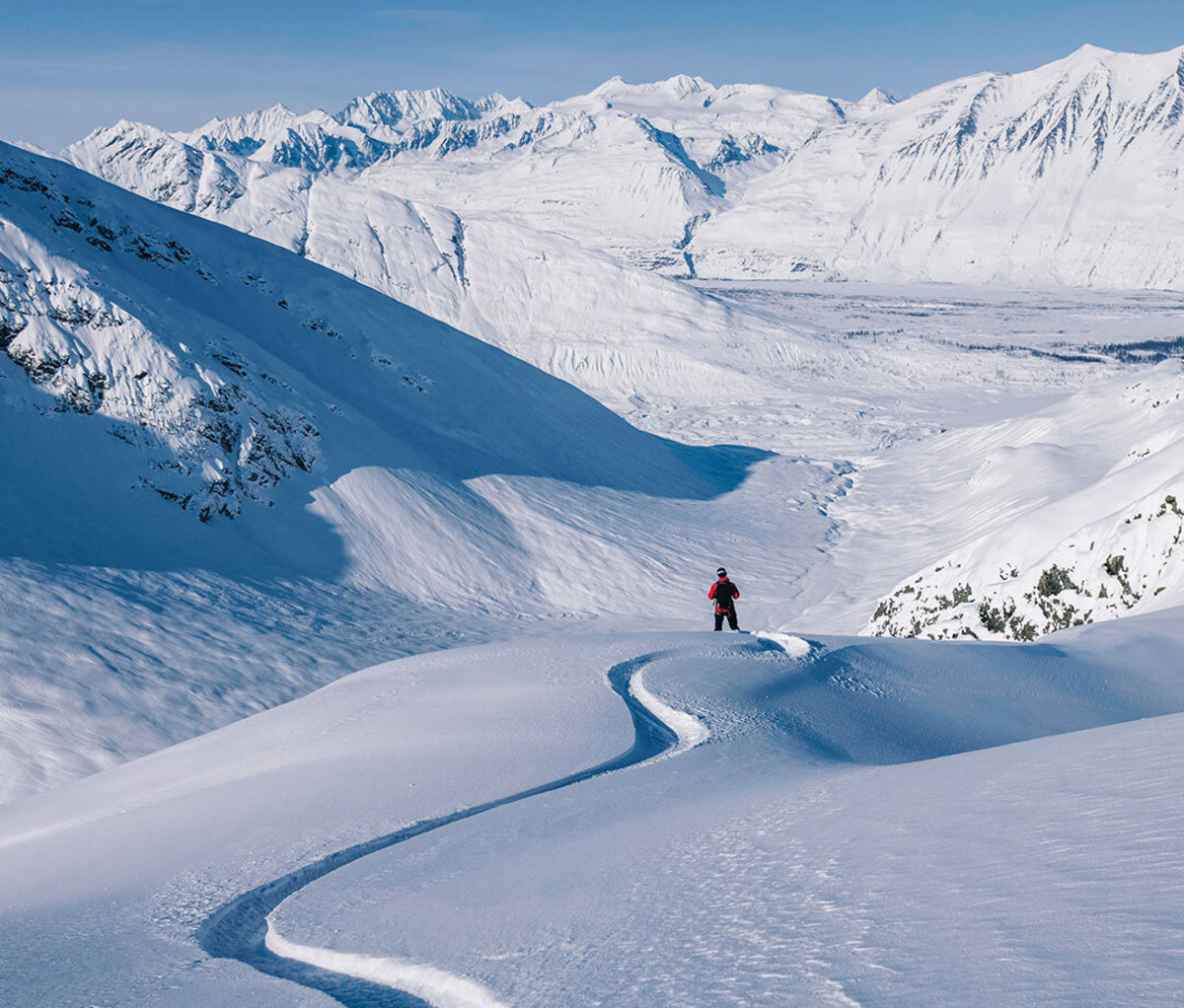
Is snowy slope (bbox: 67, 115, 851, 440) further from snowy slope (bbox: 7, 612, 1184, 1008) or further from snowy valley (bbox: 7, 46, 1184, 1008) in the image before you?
snowy slope (bbox: 7, 612, 1184, 1008)

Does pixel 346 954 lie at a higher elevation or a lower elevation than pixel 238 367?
lower

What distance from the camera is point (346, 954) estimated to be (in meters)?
4.61

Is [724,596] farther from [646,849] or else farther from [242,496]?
[242,496]

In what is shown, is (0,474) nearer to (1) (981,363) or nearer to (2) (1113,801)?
(2) (1113,801)

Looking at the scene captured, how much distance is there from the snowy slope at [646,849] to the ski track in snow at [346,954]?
2 cm

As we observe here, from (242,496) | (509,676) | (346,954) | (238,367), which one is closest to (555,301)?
(238,367)

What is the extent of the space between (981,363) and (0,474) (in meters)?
114

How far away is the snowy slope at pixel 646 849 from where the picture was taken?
3439mm

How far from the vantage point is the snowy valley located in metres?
4.09

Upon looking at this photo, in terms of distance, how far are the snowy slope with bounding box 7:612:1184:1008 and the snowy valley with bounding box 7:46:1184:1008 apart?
0.11ft

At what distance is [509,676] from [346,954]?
629 centimetres

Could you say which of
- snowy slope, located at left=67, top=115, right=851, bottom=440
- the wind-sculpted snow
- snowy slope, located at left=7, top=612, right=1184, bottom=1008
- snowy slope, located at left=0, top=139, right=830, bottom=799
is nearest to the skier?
snowy slope, located at left=7, top=612, right=1184, bottom=1008

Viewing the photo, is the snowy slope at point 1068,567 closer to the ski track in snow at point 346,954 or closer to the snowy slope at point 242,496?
the snowy slope at point 242,496

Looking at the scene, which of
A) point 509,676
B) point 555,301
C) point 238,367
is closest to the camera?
point 509,676
